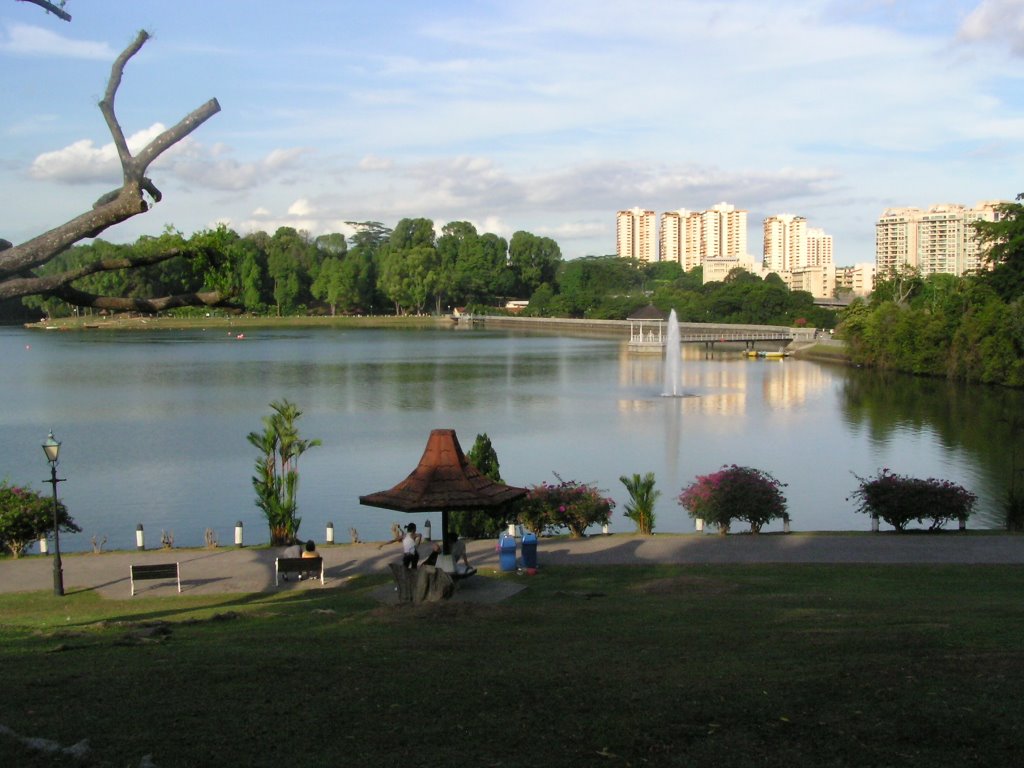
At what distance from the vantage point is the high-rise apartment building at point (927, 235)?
18225 cm

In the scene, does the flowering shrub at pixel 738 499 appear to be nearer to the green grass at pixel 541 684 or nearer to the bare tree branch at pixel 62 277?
the green grass at pixel 541 684

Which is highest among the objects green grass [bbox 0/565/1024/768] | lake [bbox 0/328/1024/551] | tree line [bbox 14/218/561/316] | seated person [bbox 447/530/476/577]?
tree line [bbox 14/218/561/316]

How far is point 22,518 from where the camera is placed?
1677 centimetres

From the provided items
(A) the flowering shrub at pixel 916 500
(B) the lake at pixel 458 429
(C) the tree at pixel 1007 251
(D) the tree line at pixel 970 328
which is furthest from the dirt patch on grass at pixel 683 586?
(C) the tree at pixel 1007 251

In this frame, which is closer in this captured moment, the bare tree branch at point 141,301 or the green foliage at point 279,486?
the bare tree branch at point 141,301

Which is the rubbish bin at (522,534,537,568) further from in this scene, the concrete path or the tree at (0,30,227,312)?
the tree at (0,30,227,312)

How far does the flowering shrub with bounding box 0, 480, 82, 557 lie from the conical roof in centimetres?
688

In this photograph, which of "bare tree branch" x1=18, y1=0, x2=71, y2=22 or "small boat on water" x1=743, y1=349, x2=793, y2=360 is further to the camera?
"small boat on water" x1=743, y1=349, x2=793, y2=360

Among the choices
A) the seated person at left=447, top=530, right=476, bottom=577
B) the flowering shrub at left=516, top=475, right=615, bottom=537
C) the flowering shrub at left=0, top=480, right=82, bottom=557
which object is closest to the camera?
the seated person at left=447, top=530, right=476, bottom=577

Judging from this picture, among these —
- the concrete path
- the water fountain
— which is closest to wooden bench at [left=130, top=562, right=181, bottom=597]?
the concrete path

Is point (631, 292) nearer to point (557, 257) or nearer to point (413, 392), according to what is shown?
point (557, 257)

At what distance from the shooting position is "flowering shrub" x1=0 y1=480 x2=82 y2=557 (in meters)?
16.7

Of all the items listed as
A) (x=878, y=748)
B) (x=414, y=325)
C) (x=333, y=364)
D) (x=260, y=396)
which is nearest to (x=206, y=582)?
(x=878, y=748)

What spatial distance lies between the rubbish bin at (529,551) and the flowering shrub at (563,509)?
11.4ft
